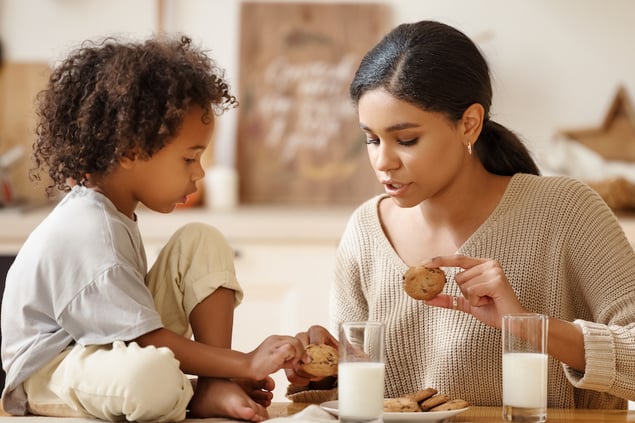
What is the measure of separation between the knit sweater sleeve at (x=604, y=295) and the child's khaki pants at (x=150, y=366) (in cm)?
54

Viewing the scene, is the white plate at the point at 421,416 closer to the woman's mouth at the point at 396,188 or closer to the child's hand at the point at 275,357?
the child's hand at the point at 275,357

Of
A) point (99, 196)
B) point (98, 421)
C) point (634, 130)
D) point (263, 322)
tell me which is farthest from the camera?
point (634, 130)

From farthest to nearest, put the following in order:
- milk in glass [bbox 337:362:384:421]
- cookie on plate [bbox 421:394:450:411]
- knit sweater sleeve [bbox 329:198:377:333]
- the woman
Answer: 1. knit sweater sleeve [bbox 329:198:377:333]
2. the woman
3. cookie on plate [bbox 421:394:450:411]
4. milk in glass [bbox 337:362:384:421]

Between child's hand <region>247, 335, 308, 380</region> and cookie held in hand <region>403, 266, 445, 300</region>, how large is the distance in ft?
0.66

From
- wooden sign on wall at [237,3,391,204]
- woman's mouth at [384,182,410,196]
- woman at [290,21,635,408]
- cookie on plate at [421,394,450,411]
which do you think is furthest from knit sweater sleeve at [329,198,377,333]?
wooden sign on wall at [237,3,391,204]

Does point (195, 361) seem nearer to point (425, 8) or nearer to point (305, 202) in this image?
point (305, 202)

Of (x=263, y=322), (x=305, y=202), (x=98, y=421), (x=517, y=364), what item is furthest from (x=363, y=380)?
(x=305, y=202)

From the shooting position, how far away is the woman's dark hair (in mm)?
1609

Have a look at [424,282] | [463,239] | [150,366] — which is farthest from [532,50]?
[150,366]

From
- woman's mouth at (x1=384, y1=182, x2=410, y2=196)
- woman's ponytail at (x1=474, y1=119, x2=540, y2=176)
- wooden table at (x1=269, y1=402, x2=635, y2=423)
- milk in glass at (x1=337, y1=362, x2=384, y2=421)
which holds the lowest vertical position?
wooden table at (x1=269, y1=402, x2=635, y2=423)

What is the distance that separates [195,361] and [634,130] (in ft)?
7.72

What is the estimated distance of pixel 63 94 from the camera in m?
1.53

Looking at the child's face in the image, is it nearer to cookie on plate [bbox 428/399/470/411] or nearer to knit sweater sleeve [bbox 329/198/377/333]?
knit sweater sleeve [bbox 329/198/377/333]

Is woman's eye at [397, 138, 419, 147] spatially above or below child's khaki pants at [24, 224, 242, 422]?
above
